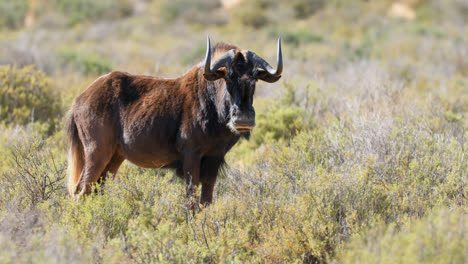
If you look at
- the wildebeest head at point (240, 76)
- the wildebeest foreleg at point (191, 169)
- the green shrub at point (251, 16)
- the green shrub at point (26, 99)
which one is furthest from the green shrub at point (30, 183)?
the green shrub at point (251, 16)

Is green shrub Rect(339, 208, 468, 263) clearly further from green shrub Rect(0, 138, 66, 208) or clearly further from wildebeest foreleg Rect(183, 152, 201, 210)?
green shrub Rect(0, 138, 66, 208)

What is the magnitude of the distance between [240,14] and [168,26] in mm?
4655

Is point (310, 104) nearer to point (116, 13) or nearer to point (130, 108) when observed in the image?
point (130, 108)

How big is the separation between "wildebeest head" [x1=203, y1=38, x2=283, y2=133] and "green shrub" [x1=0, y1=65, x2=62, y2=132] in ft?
15.6

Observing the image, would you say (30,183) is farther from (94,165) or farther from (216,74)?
(216,74)

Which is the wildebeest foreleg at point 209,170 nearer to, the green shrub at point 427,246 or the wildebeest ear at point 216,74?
the wildebeest ear at point 216,74

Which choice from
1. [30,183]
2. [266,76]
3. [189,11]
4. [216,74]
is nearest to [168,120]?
[216,74]

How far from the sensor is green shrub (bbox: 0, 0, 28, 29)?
2970cm

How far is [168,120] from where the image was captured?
554 cm

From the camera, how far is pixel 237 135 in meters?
5.47

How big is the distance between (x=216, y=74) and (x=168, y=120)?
32.5 inches

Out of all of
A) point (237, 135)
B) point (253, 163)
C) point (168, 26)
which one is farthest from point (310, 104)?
point (168, 26)

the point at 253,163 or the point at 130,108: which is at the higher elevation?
the point at 130,108

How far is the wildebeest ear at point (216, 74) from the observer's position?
511cm
